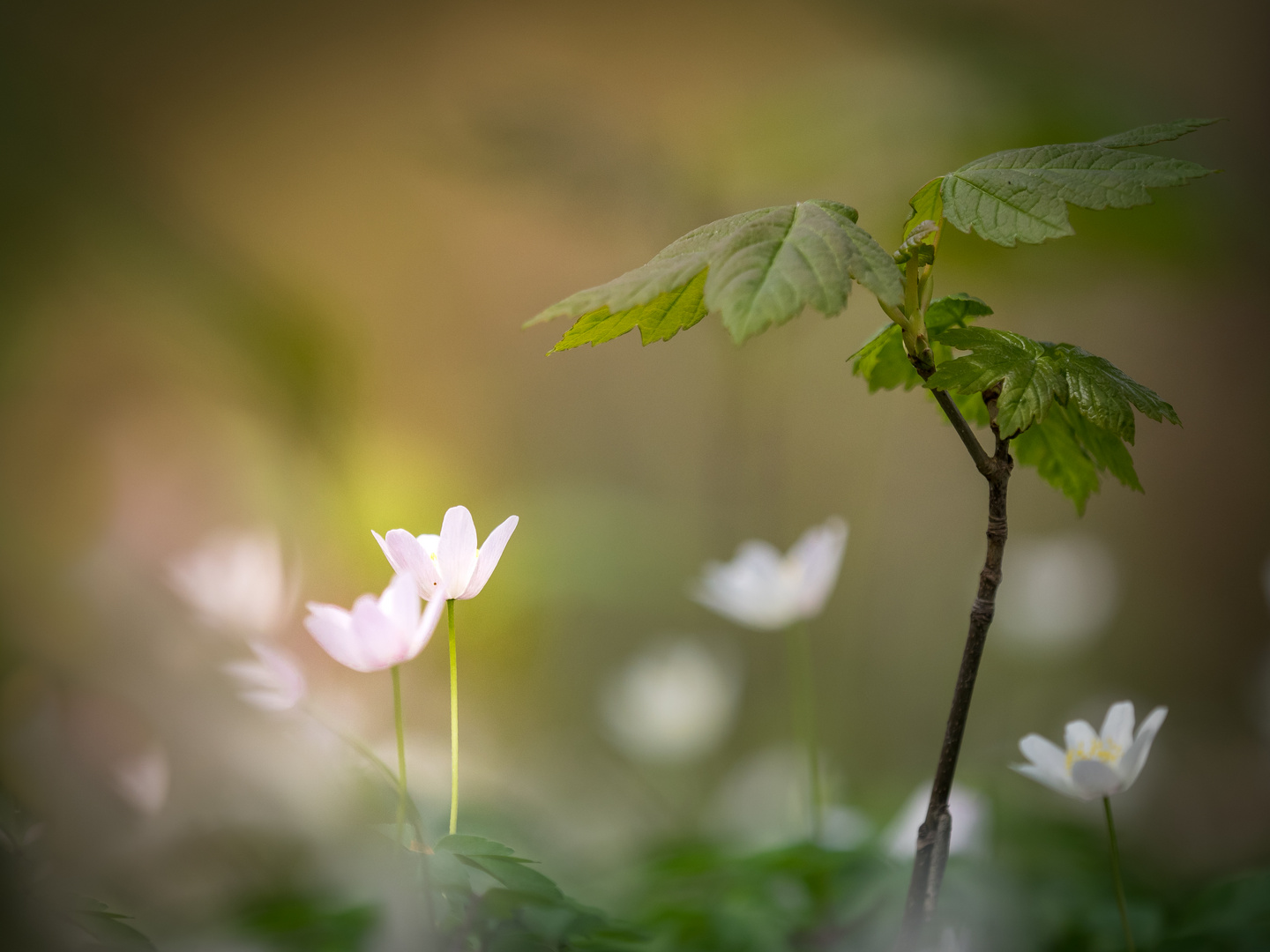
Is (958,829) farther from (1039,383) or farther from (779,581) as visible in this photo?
(1039,383)

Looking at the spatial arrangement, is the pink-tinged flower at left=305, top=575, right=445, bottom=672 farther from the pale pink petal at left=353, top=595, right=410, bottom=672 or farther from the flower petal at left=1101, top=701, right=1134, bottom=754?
the flower petal at left=1101, top=701, right=1134, bottom=754

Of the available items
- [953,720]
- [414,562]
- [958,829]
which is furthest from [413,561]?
[958,829]

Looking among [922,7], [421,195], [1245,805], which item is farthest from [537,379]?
[1245,805]

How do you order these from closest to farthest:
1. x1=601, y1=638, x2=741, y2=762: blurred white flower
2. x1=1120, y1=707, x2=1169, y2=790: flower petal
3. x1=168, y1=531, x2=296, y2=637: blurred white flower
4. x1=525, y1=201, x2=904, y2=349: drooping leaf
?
1. x1=525, y1=201, x2=904, y2=349: drooping leaf
2. x1=1120, y1=707, x2=1169, y2=790: flower petal
3. x1=168, y1=531, x2=296, y2=637: blurred white flower
4. x1=601, y1=638, x2=741, y2=762: blurred white flower

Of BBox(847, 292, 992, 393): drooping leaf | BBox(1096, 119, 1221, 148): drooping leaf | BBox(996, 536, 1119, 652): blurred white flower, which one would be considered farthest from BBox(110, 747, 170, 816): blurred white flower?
BBox(996, 536, 1119, 652): blurred white flower

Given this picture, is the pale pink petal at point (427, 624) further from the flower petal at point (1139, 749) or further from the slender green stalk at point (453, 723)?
the flower petal at point (1139, 749)

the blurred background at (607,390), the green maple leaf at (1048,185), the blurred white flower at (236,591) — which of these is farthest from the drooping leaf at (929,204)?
the blurred background at (607,390)
